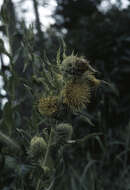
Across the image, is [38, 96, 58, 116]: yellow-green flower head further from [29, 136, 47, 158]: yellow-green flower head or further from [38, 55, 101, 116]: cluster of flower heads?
[29, 136, 47, 158]: yellow-green flower head

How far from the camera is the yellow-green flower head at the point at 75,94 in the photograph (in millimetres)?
1236

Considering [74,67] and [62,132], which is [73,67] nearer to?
[74,67]

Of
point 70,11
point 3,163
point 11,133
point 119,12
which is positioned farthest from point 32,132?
point 70,11

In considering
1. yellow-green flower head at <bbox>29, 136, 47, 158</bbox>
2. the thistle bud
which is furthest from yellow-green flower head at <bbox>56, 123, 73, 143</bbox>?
the thistle bud

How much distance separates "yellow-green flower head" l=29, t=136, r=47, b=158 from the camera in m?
1.34

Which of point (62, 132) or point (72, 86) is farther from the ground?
point (72, 86)

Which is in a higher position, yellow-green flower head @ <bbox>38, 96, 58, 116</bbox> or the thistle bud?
the thistle bud

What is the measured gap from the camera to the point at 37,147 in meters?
1.34

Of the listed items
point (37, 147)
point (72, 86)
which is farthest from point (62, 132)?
point (72, 86)

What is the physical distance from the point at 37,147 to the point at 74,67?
1.22ft

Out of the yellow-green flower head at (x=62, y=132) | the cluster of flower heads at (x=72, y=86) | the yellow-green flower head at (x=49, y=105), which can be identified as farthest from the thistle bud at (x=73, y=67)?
the yellow-green flower head at (x=62, y=132)

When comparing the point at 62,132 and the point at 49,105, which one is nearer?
the point at 49,105

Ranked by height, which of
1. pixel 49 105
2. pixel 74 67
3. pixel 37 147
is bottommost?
pixel 37 147

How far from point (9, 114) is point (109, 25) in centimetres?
409
